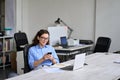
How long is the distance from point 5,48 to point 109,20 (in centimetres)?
303

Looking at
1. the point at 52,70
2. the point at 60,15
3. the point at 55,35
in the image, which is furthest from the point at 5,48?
the point at 52,70

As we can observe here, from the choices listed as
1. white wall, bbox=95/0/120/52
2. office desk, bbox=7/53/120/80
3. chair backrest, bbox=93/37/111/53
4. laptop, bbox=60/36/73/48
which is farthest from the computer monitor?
office desk, bbox=7/53/120/80

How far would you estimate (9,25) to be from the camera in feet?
24.7

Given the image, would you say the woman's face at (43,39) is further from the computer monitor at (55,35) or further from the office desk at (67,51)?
the computer monitor at (55,35)

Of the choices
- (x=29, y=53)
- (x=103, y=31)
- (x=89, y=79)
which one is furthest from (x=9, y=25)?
(x=89, y=79)

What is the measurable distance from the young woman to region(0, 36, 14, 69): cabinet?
138 inches

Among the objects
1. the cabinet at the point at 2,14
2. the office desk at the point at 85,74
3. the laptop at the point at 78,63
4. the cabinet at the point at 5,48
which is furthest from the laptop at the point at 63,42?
the cabinet at the point at 2,14

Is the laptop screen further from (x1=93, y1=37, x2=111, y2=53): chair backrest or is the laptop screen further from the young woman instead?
the young woman

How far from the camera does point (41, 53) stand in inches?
145

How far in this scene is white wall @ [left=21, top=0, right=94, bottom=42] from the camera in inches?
265

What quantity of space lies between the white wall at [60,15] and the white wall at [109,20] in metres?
0.22

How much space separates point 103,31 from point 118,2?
0.84m

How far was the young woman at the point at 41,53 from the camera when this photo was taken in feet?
11.5

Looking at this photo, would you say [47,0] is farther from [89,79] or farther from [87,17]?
[89,79]
